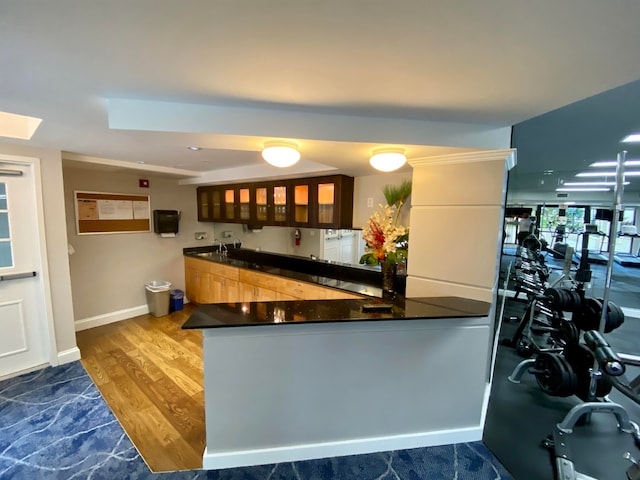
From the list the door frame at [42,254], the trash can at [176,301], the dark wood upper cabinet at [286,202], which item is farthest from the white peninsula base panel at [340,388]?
the trash can at [176,301]

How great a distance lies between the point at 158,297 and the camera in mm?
4227

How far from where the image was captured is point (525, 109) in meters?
1.47

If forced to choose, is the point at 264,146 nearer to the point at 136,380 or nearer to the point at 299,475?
the point at 299,475

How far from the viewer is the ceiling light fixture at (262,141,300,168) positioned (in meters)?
1.67

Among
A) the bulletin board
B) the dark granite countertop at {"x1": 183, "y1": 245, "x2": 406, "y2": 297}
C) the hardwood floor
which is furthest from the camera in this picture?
the bulletin board

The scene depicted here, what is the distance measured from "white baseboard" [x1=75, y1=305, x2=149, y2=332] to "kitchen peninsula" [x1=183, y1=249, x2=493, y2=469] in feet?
10.8

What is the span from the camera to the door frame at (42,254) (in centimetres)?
259

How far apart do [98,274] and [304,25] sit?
14.9 ft

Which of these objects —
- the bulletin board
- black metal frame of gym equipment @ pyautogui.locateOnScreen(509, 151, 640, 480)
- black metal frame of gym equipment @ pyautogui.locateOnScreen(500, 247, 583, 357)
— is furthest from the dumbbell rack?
the bulletin board

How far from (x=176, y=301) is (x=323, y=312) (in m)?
3.67

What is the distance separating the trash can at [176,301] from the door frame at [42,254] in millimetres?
1629

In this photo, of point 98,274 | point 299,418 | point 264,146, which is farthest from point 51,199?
point 299,418

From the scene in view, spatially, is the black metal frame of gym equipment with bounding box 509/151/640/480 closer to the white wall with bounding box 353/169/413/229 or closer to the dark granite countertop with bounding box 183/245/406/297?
the dark granite countertop with bounding box 183/245/406/297

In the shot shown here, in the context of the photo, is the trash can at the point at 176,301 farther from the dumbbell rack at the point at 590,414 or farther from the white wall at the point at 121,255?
the dumbbell rack at the point at 590,414
